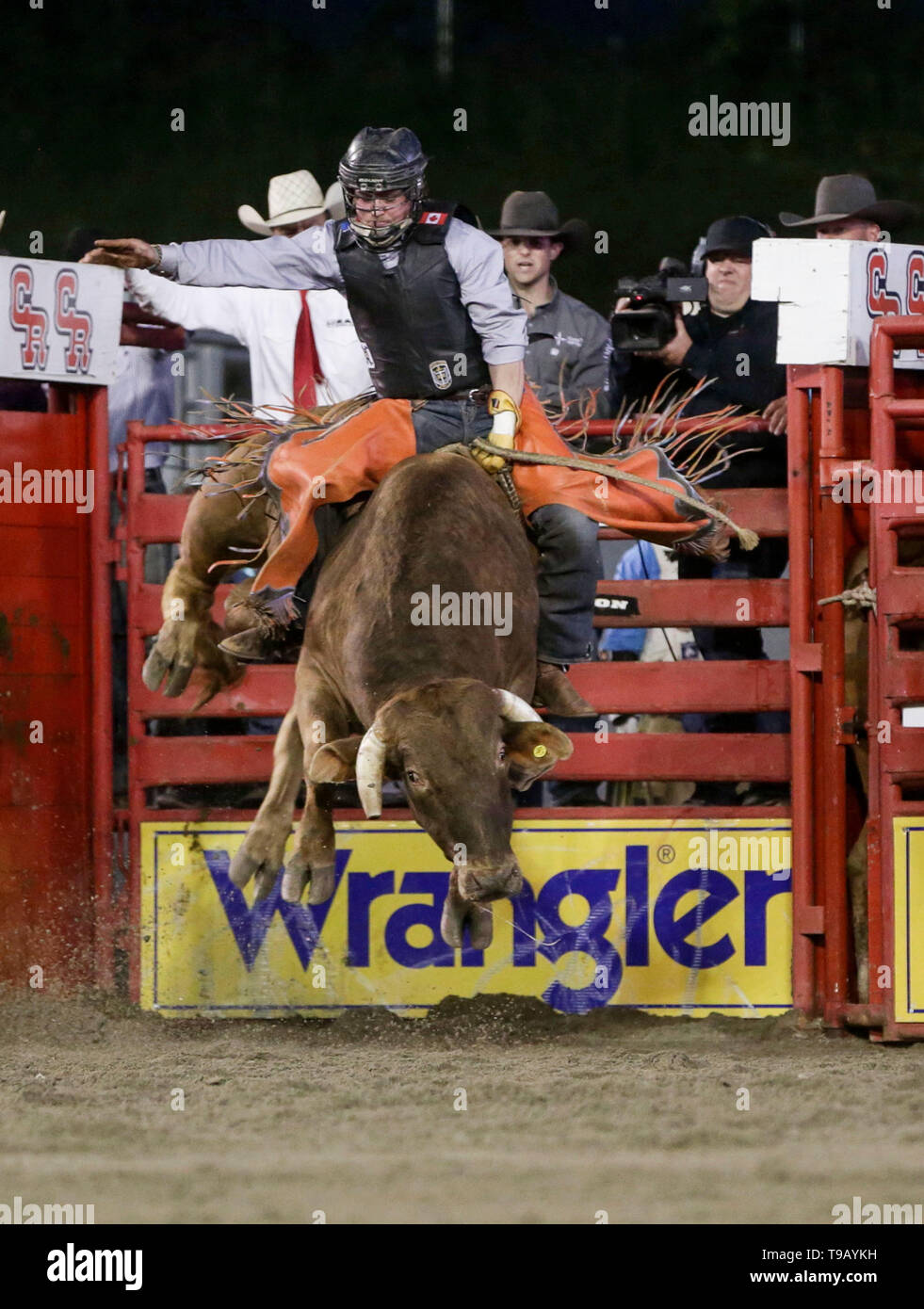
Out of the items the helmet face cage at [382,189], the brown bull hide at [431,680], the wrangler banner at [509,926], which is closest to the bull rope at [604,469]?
the brown bull hide at [431,680]

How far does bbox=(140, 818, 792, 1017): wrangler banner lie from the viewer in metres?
7.34

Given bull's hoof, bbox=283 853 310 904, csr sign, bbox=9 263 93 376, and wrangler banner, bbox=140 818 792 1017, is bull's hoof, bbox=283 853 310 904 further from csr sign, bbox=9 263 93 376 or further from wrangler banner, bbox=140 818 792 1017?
csr sign, bbox=9 263 93 376

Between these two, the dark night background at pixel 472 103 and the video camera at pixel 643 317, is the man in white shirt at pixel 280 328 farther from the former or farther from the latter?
the dark night background at pixel 472 103

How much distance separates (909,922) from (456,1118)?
1.96 meters

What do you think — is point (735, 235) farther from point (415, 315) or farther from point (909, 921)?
point (909, 921)

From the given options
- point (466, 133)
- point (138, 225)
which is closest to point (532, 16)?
point (466, 133)

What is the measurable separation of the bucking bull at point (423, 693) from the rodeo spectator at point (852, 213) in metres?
2.69

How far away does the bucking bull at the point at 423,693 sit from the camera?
525cm

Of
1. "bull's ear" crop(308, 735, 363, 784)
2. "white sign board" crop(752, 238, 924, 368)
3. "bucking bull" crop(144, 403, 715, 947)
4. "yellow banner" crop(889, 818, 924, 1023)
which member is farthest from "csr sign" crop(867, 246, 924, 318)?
"bull's ear" crop(308, 735, 363, 784)

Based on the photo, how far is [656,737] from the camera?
748 cm

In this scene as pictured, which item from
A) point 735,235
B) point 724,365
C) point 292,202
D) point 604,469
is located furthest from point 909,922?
point 292,202

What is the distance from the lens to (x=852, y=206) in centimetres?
809

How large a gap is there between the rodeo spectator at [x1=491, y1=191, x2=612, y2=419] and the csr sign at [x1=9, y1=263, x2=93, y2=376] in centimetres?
174

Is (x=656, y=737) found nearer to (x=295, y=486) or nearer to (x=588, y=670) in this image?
(x=588, y=670)
